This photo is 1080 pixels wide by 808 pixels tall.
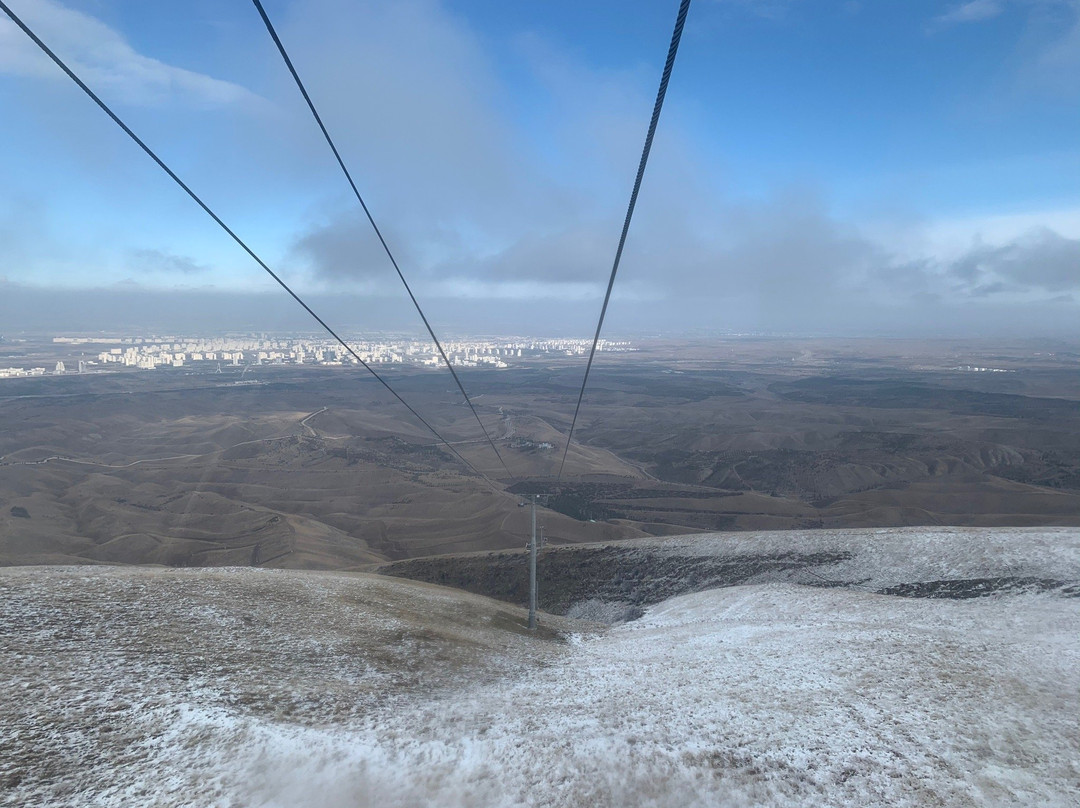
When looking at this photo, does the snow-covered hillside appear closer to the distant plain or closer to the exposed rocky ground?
the exposed rocky ground

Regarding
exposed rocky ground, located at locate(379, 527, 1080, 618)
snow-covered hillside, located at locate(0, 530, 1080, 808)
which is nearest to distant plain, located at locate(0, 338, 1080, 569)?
exposed rocky ground, located at locate(379, 527, 1080, 618)

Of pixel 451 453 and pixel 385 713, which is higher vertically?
pixel 385 713

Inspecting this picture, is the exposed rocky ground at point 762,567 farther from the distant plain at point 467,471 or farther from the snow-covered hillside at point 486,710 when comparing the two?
the distant plain at point 467,471

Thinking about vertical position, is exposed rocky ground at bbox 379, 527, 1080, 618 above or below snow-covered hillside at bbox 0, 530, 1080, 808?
below

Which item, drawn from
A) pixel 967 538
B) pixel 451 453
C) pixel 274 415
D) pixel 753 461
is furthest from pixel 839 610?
pixel 274 415

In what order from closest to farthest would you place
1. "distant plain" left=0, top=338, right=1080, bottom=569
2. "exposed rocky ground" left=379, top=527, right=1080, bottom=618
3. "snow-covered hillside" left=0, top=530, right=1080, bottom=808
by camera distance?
"snow-covered hillside" left=0, top=530, right=1080, bottom=808, "exposed rocky ground" left=379, top=527, right=1080, bottom=618, "distant plain" left=0, top=338, right=1080, bottom=569

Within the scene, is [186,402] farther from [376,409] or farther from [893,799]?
[893,799]

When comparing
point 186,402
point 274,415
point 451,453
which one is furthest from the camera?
point 186,402

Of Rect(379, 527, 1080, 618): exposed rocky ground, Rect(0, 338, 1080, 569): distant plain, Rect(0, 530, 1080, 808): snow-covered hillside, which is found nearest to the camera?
Rect(0, 530, 1080, 808): snow-covered hillside

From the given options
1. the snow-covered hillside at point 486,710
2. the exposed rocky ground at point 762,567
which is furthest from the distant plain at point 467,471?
the snow-covered hillside at point 486,710
